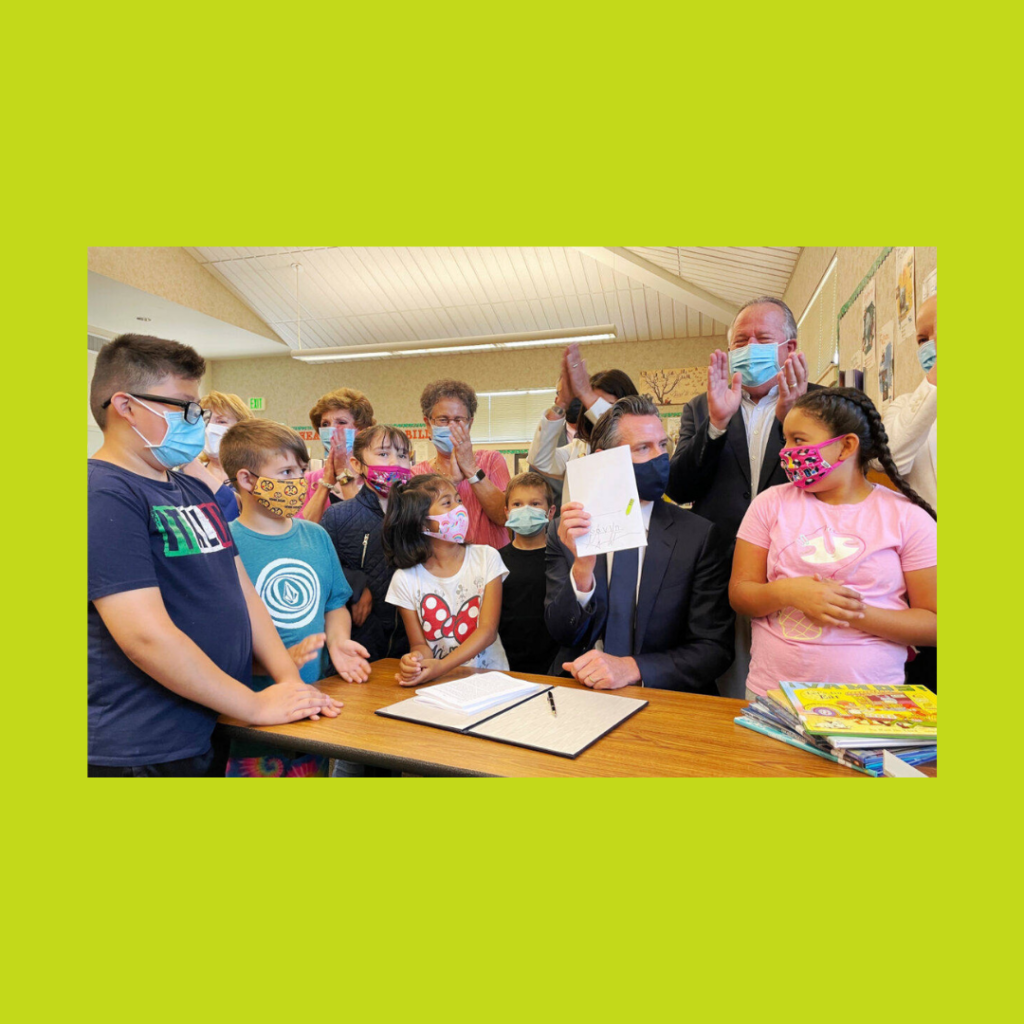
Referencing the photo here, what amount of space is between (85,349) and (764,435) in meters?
1.98

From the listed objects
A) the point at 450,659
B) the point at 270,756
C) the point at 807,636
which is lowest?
the point at 270,756

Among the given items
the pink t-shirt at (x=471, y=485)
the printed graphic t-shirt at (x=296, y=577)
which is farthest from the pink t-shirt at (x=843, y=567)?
the printed graphic t-shirt at (x=296, y=577)

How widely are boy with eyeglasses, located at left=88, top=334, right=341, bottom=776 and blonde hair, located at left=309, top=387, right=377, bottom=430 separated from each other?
94 centimetres

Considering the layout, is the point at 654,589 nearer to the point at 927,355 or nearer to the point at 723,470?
the point at 723,470

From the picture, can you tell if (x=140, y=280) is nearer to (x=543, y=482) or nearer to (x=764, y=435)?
(x=543, y=482)

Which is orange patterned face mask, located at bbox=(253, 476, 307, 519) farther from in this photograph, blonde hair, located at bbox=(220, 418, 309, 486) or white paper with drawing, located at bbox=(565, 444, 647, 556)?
white paper with drawing, located at bbox=(565, 444, 647, 556)

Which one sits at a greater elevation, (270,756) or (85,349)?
(85,349)

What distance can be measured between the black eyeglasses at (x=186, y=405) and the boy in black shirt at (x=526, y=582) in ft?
4.09

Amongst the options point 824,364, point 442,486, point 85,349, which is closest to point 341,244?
point 85,349

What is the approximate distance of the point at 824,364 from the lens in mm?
2703

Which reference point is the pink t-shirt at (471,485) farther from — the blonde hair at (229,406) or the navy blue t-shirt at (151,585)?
the navy blue t-shirt at (151,585)

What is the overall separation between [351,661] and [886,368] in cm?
216

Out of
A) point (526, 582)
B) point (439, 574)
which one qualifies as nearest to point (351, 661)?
→ point (439, 574)

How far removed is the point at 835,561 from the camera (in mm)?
1469
